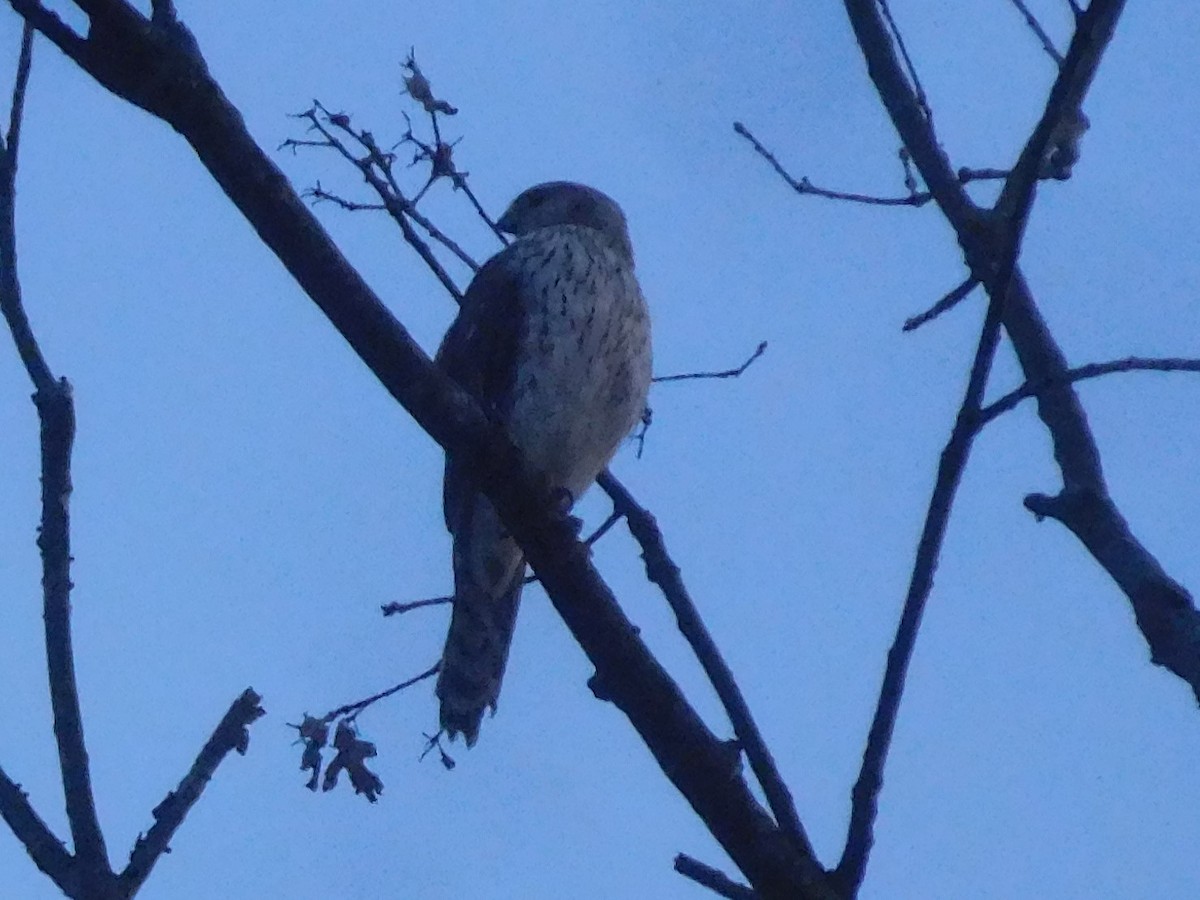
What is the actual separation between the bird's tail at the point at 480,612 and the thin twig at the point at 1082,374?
2151 millimetres

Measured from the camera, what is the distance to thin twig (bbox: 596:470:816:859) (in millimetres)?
2645

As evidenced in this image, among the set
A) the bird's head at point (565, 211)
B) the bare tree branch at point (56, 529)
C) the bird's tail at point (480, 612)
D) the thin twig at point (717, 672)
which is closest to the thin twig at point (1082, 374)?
the thin twig at point (717, 672)

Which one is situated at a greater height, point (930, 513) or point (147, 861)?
point (930, 513)

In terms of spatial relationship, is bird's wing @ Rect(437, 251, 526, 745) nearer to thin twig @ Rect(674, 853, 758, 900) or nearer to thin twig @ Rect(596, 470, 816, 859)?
thin twig @ Rect(596, 470, 816, 859)

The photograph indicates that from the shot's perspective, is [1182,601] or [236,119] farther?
[1182,601]

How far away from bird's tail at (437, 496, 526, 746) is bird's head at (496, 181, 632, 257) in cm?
125

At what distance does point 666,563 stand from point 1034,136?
1.14 m

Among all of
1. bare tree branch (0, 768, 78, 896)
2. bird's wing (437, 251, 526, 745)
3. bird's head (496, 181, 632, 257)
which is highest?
bird's head (496, 181, 632, 257)

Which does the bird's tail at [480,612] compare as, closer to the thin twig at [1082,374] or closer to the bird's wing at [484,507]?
the bird's wing at [484,507]

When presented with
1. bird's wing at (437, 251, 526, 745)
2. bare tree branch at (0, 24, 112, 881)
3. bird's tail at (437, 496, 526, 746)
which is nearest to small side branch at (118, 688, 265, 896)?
bare tree branch at (0, 24, 112, 881)

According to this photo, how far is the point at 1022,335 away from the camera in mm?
3367

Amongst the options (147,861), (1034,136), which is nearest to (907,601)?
(1034,136)

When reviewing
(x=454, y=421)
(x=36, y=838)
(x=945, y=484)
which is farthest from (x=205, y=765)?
(x=945, y=484)

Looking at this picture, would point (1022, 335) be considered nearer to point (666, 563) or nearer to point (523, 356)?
point (666, 563)
